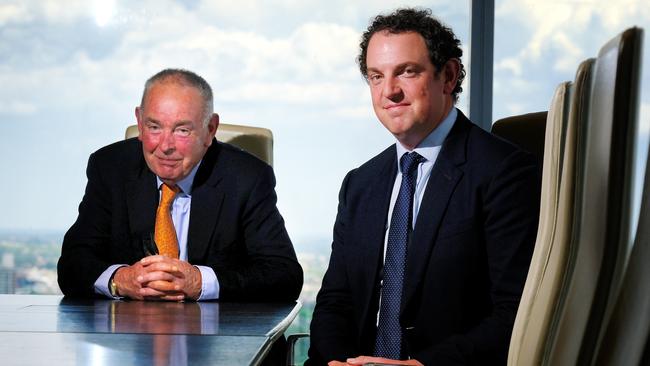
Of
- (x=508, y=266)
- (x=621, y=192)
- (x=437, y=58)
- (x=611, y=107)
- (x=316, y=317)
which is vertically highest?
(x=437, y=58)

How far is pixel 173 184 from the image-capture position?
3.24 m

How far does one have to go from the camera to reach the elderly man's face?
10.2 feet

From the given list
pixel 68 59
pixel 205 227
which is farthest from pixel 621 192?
pixel 68 59

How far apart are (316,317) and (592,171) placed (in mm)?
1579

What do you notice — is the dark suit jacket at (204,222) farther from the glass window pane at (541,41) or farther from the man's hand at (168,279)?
the glass window pane at (541,41)

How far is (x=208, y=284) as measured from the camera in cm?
292

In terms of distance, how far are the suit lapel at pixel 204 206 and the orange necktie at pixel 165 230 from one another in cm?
6

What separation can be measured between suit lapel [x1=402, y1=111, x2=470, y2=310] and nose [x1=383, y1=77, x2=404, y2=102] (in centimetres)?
20

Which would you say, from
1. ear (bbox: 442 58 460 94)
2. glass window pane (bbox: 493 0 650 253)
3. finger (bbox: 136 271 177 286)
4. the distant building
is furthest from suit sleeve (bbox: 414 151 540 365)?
the distant building

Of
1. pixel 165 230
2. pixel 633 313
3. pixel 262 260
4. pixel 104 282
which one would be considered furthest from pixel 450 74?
pixel 633 313

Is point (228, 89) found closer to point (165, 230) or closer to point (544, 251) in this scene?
point (165, 230)

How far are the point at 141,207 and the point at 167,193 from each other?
0.10m

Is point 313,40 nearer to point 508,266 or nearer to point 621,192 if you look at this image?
point 508,266

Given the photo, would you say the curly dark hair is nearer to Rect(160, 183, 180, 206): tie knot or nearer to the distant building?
Rect(160, 183, 180, 206): tie knot
